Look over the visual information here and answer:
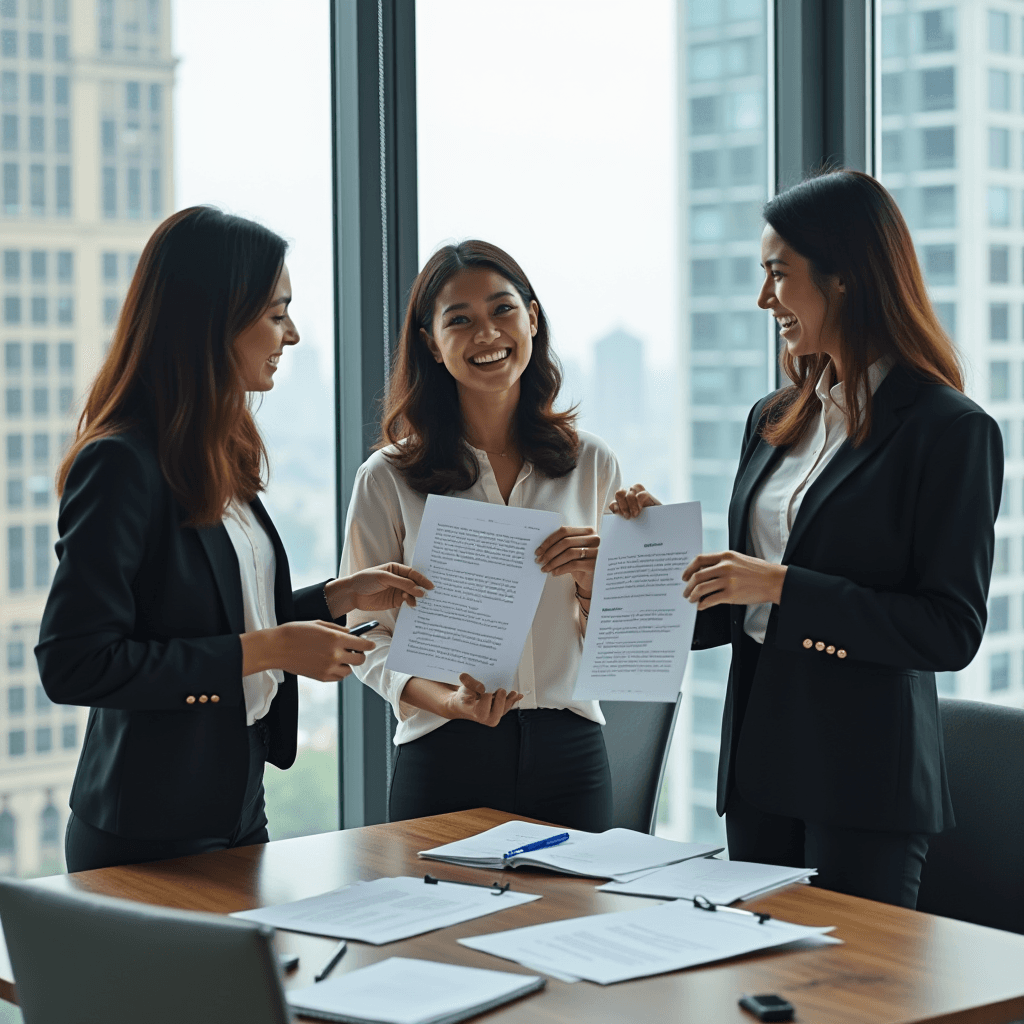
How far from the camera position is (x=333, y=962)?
1527 millimetres

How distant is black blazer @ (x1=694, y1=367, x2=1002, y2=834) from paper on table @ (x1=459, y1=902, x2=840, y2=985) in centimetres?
49

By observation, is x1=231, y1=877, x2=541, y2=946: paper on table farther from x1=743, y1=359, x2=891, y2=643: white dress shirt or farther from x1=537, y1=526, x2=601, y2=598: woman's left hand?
x1=743, y1=359, x2=891, y2=643: white dress shirt

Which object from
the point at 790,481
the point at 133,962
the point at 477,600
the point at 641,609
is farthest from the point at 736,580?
the point at 133,962

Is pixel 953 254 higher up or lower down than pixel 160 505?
higher up

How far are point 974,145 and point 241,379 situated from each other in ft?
8.36

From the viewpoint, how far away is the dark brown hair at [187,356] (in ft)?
6.66

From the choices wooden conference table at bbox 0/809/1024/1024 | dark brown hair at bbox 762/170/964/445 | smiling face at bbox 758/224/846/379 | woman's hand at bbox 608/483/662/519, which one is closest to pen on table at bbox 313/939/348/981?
wooden conference table at bbox 0/809/1024/1024

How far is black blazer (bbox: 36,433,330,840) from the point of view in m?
1.88

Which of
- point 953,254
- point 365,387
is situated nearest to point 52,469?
point 365,387

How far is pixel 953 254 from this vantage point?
3762 mm

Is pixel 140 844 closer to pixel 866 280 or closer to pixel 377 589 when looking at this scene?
pixel 377 589

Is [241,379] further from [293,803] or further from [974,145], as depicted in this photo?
[974,145]

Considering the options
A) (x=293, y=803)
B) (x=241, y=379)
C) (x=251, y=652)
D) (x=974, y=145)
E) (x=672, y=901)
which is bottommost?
(x=293, y=803)

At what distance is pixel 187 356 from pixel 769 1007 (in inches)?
53.9
